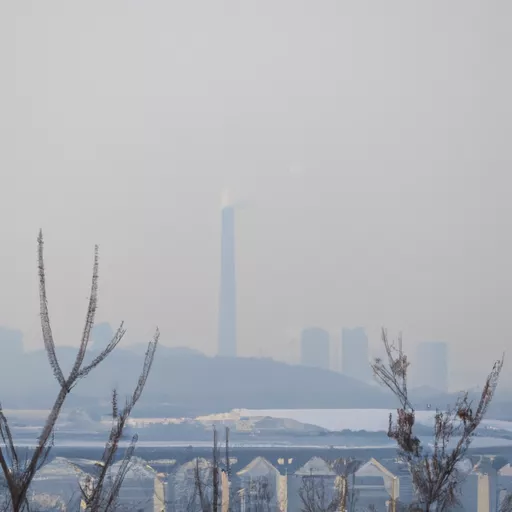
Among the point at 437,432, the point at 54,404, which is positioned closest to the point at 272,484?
the point at 437,432

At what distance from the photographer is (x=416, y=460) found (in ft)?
22.3

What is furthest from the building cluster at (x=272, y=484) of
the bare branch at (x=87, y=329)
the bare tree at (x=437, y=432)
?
the bare branch at (x=87, y=329)

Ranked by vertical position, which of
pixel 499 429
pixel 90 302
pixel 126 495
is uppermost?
pixel 90 302

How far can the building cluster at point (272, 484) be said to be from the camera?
15.0 meters

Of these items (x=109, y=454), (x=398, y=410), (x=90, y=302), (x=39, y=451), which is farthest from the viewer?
(x=398, y=410)

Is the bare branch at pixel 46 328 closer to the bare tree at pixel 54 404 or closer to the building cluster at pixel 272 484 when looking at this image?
the bare tree at pixel 54 404

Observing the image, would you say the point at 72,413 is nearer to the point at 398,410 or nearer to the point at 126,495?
the point at 126,495

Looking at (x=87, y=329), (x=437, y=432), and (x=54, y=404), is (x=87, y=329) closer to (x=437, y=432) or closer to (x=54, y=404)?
(x=54, y=404)

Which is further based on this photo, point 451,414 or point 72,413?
point 72,413

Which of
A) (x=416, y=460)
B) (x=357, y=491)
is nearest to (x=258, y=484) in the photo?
(x=357, y=491)

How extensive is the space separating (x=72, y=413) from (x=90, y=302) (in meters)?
16.6

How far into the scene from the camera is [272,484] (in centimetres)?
1809

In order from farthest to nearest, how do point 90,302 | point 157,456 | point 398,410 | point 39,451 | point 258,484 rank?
point 157,456
point 258,484
point 398,410
point 90,302
point 39,451

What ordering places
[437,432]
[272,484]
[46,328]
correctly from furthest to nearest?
[272,484]
[437,432]
[46,328]
